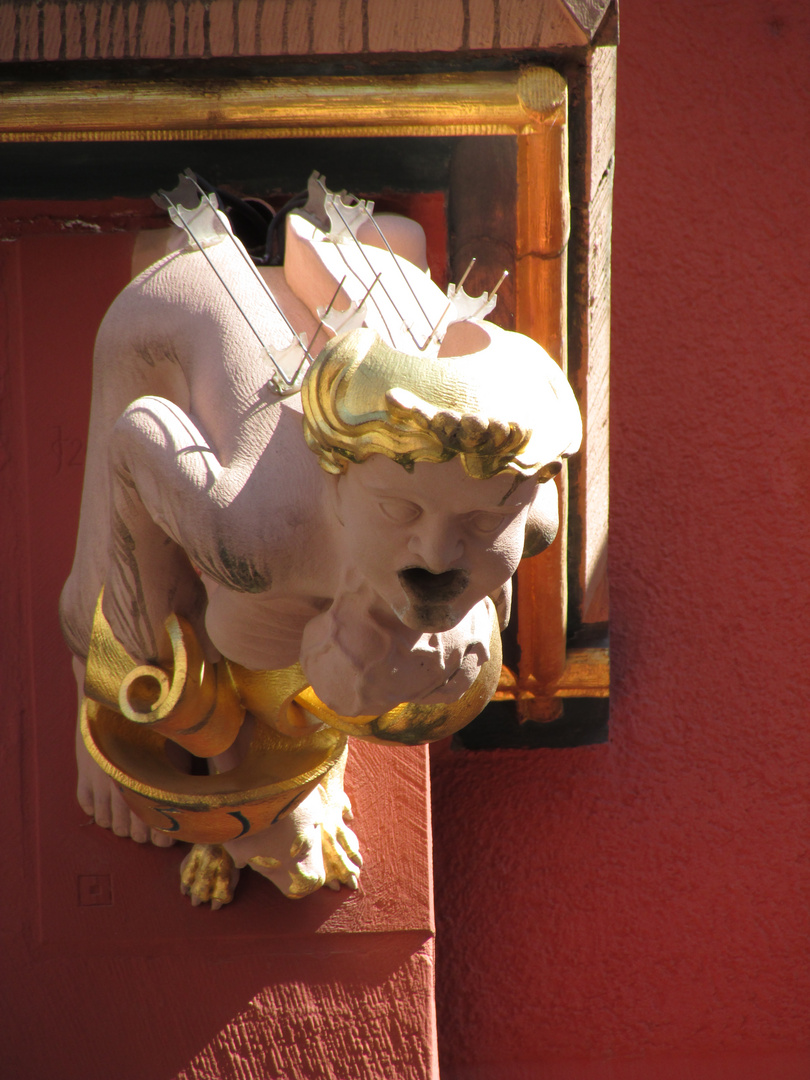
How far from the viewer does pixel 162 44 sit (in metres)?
0.95

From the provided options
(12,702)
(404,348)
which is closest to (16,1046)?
(12,702)

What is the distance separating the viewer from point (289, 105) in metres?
0.99

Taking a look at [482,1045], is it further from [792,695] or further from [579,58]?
[579,58]

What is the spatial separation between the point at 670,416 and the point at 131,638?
0.67m

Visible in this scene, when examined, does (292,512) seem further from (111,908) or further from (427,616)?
(111,908)

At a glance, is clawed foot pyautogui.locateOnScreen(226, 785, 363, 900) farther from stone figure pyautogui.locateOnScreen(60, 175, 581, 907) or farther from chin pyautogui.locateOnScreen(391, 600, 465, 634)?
chin pyautogui.locateOnScreen(391, 600, 465, 634)

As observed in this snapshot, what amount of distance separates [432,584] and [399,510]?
0.15ft

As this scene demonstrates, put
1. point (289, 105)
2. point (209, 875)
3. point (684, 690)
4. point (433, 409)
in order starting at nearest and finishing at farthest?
point (433, 409) < point (289, 105) < point (209, 875) < point (684, 690)

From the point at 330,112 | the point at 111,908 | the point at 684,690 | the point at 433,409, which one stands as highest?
the point at 330,112

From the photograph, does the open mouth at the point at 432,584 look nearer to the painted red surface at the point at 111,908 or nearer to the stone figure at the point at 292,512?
the stone figure at the point at 292,512

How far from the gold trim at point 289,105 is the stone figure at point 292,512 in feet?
0.20

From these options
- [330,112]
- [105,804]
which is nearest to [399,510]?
[330,112]

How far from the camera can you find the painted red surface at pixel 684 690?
125 centimetres

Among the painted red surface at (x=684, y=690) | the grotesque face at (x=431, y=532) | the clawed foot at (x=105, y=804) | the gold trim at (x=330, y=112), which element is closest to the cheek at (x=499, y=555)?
the grotesque face at (x=431, y=532)
